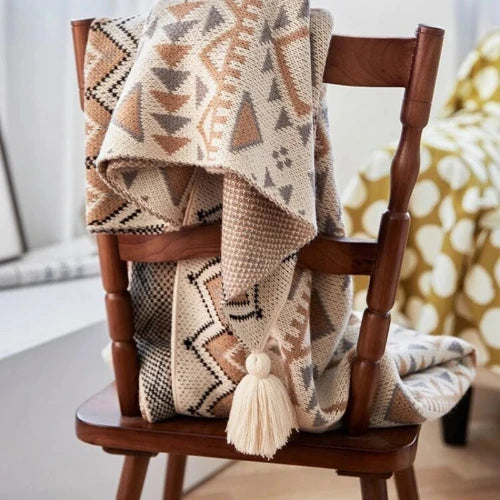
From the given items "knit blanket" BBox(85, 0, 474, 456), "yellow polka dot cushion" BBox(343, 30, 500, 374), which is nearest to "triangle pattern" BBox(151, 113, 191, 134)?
"knit blanket" BBox(85, 0, 474, 456)

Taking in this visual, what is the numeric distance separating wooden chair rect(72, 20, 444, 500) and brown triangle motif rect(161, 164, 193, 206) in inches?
1.8

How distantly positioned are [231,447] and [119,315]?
0.20 metres

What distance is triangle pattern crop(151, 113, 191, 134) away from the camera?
30.9 inches

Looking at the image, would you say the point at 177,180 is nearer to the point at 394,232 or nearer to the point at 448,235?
the point at 394,232

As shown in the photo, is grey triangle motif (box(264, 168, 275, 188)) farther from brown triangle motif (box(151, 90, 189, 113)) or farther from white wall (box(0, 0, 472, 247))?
white wall (box(0, 0, 472, 247))

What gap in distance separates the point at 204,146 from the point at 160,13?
15cm

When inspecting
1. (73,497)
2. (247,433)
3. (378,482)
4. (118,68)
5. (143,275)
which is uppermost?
(118,68)

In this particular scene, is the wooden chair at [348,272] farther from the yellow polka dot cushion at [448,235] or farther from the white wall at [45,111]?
the white wall at [45,111]

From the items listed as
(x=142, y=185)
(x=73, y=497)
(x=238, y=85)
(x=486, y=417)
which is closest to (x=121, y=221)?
(x=142, y=185)

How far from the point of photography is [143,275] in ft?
3.08

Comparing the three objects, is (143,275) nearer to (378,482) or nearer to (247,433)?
(247,433)

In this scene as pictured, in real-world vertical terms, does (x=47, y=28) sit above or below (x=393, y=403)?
above

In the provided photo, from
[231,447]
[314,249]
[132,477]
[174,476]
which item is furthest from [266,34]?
[174,476]

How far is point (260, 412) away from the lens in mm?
863
